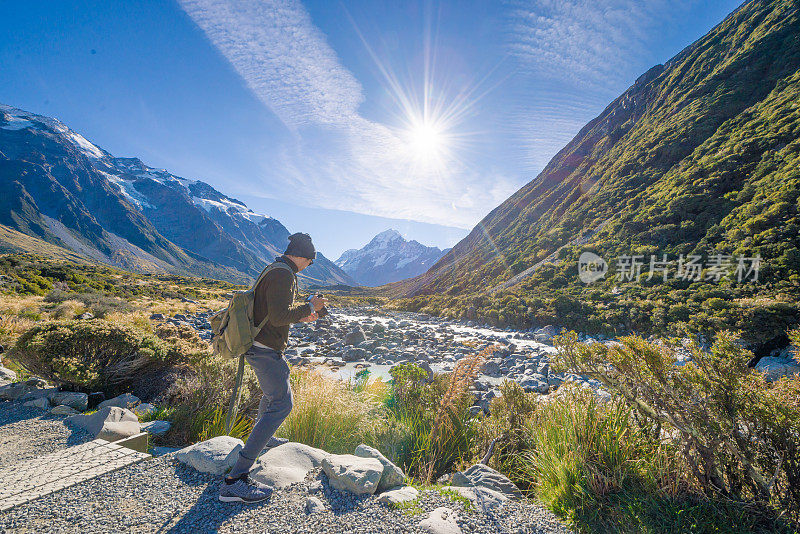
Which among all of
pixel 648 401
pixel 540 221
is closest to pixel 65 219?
Result: pixel 540 221

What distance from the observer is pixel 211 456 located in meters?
3.34

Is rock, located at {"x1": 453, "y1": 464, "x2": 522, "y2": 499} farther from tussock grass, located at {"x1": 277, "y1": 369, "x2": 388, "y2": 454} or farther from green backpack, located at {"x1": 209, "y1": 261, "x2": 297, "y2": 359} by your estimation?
green backpack, located at {"x1": 209, "y1": 261, "x2": 297, "y2": 359}

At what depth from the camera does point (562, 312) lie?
1945 cm

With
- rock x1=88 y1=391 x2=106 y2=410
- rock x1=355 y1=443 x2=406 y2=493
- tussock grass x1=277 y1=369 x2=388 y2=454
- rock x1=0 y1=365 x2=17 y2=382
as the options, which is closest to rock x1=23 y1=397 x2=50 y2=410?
rock x1=88 y1=391 x2=106 y2=410

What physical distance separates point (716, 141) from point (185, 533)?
34.8 metres

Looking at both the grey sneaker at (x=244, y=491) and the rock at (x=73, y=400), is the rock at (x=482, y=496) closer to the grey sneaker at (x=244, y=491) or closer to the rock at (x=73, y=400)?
the grey sneaker at (x=244, y=491)

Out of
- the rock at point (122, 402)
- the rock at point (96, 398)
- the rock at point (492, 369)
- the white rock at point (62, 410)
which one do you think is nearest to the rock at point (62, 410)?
the white rock at point (62, 410)

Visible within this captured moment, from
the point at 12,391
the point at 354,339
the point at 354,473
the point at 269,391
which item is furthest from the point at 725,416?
the point at 354,339

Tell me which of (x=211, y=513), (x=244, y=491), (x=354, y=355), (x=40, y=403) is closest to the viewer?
(x=211, y=513)

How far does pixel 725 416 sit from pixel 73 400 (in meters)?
8.34

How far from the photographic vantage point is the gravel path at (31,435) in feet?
12.3

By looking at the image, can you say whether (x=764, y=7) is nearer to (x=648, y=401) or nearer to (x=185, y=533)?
(x=648, y=401)
